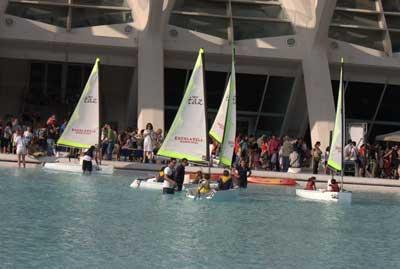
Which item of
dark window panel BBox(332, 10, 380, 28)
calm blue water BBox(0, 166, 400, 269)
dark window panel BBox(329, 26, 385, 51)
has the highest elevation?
dark window panel BBox(332, 10, 380, 28)

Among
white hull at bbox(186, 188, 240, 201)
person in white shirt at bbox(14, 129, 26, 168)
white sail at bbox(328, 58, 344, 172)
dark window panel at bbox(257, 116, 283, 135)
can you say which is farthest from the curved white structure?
dark window panel at bbox(257, 116, 283, 135)

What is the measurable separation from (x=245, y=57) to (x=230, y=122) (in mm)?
14037

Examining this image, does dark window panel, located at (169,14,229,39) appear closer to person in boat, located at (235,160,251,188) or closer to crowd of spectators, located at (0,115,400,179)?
crowd of spectators, located at (0,115,400,179)

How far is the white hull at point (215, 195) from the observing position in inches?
1142

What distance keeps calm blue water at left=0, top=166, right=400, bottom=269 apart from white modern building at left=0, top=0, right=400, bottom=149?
13.0 m

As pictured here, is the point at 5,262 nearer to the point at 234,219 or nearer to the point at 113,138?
the point at 234,219

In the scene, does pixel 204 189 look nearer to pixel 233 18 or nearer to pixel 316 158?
pixel 316 158

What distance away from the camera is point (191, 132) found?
104 feet

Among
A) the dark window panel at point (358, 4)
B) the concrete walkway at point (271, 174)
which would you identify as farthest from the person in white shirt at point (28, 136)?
the dark window panel at point (358, 4)

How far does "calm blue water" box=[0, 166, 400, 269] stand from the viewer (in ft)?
60.4

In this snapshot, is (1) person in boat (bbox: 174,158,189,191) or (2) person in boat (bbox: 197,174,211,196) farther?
(1) person in boat (bbox: 174,158,189,191)

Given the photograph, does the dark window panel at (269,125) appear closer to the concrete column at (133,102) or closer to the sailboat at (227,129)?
the concrete column at (133,102)

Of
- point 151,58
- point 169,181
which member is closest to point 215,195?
point 169,181

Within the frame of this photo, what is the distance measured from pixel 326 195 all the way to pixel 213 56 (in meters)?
15.9
